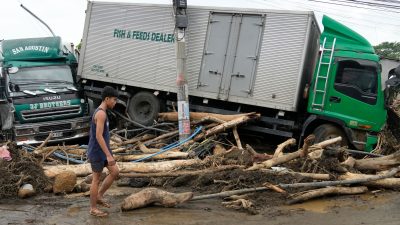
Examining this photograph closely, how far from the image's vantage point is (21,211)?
6746 mm

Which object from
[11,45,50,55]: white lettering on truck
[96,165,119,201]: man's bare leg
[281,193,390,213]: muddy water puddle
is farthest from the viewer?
[11,45,50,55]: white lettering on truck

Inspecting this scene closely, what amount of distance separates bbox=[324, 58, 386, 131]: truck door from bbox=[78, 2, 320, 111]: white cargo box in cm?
82

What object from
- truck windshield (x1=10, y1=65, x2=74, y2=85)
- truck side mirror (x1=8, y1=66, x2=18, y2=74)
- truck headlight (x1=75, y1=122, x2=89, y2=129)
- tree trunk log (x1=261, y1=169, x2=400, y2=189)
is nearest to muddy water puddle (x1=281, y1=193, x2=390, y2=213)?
tree trunk log (x1=261, y1=169, x2=400, y2=189)

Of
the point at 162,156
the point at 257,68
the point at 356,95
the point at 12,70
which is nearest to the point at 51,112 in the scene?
the point at 12,70

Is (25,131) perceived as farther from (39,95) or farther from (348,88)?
(348,88)

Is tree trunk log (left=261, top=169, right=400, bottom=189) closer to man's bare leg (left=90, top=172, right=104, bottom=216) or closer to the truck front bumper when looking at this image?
man's bare leg (left=90, top=172, right=104, bottom=216)

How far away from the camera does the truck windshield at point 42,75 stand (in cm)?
1295

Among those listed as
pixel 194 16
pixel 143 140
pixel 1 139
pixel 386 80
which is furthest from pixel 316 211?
pixel 1 139

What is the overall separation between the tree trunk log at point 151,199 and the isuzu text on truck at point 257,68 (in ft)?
17.3

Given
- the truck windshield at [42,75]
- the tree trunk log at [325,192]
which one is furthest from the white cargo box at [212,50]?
the tree trunk log at [325,192]

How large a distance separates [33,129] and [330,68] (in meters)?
7.71

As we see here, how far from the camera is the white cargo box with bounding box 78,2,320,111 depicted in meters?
11.0

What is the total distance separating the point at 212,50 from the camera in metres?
12.0

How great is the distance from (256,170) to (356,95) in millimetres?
3879
